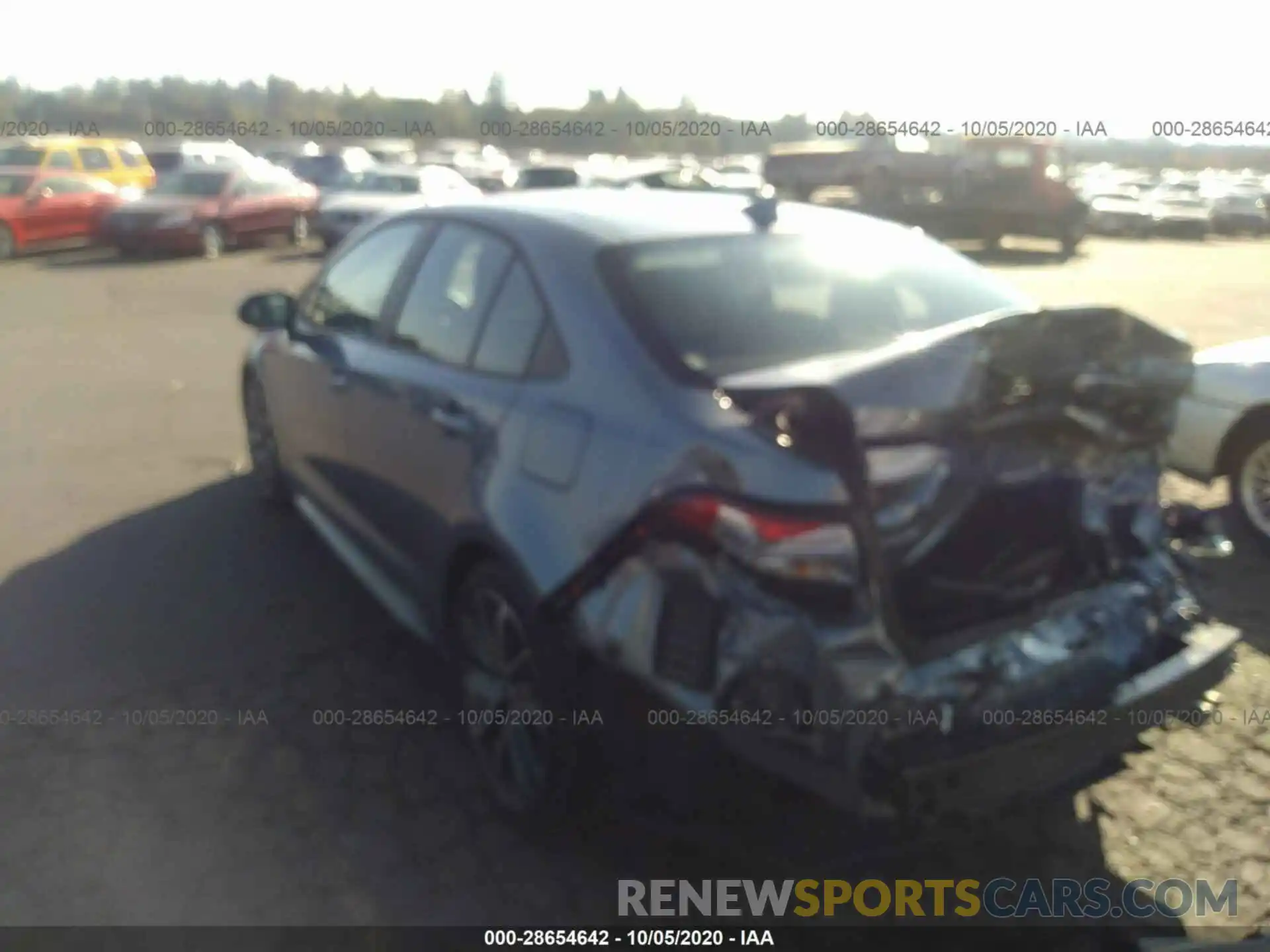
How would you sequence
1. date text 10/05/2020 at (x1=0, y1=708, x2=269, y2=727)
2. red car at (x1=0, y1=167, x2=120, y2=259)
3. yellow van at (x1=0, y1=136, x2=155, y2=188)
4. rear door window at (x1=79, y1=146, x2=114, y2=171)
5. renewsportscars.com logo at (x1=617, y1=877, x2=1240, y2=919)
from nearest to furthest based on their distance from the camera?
renewsportscars.com logo at (x1=617, y1=877, x2=1240, y2=919), date text 10/05/2020 at (x1=0, y1=708, x2=269, y2=727), red car at (x1=0, y1=167, x2=120, y2=259), yellow van at (x1=0, y1=136, x2=155, y2=188), rear door window at (x1=79, y1=146, x2=114, y2=171)

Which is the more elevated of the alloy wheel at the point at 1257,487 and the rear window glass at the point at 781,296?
the rear window glass at the point at 781,296

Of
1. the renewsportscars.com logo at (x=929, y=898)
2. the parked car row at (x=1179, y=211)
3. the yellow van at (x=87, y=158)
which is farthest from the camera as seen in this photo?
the parked car row at (x=1179, y=211)

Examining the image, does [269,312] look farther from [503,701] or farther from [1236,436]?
[1236,436]

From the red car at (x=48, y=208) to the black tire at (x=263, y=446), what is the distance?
15769 millimetres

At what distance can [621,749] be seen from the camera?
301 cm

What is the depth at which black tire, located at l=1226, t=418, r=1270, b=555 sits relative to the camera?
5.81 metres

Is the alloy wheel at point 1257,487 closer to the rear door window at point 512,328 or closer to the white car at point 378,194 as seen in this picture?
the rear door window at point 512,328

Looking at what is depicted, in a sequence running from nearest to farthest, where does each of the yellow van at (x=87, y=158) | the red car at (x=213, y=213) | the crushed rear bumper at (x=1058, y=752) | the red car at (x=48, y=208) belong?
the crushed rear bumper at (x=1058, y=752)
the red car at (x=213, y=213)
the red car at (x=48, y=208)
the yellow van at (x=87, y=158)

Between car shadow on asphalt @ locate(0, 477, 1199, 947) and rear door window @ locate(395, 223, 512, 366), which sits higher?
rear door window @ locate(395, 223, 512, 366)

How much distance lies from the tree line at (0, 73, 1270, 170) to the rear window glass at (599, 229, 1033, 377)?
28.4m

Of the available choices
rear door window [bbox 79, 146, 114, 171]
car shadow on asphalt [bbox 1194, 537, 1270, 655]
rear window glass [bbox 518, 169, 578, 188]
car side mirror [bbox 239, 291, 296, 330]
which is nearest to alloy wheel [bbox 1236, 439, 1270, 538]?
car shadow on asphalt [bbox 1194, 537, 1270, 655]

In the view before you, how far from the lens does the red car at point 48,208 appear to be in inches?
791

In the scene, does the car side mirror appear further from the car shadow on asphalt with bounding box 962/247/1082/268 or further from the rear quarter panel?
the car shadow on asphalt with bounding box 962/247/1082/268

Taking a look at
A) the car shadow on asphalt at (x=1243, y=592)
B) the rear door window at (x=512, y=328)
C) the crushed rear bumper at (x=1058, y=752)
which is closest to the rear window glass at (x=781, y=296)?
the rear door window at (x=512, y=328)
